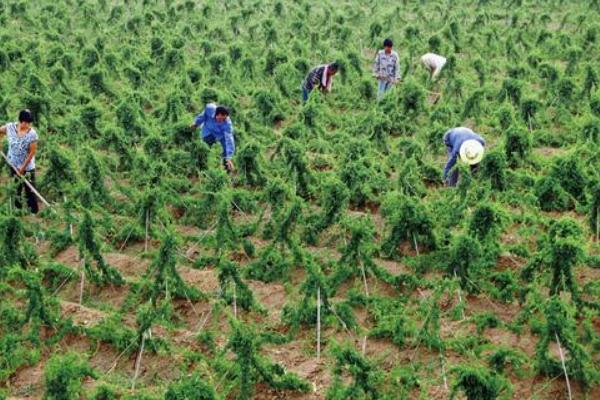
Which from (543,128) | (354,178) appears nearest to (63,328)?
(354,178)

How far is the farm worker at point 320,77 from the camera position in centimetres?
1324

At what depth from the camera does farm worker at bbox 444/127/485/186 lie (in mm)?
9938

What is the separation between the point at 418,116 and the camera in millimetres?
13969

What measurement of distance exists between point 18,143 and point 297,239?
3894 mm

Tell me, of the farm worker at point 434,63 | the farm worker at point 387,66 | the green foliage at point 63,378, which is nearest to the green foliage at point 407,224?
the green foliage at point 63,378

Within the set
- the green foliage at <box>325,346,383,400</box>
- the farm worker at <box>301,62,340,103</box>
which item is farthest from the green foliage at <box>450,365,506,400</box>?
the farm worker at <box>301,62,340,103</box>

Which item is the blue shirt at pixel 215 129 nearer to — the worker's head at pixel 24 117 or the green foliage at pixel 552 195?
the worker's head at pixel 24 117

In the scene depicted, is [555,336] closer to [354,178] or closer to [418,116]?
[354,178]

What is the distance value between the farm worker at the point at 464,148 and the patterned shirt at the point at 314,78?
11.2 feet

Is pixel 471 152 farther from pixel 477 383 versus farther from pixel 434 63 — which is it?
pixel 434 63

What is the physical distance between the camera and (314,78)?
1347 cm

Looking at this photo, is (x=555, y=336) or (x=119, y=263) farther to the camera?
(x=119, y=263)

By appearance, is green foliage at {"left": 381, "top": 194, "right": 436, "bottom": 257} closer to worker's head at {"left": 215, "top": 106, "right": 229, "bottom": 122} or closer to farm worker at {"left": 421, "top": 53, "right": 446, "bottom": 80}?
worker's head at {"left": 215, "top": 106, "right": 229, "bottom": 122}

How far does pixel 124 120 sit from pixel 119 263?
374 cm
